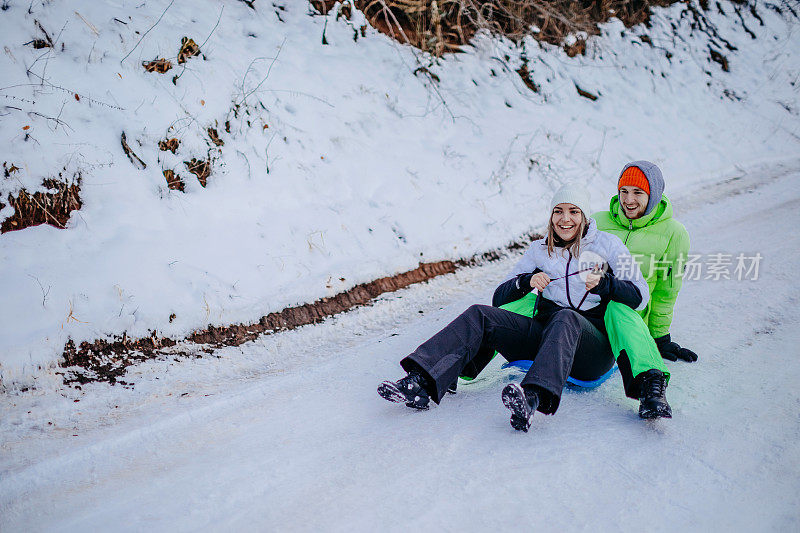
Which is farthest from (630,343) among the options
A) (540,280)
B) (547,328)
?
(540,280)

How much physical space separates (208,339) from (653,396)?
238 centimetres

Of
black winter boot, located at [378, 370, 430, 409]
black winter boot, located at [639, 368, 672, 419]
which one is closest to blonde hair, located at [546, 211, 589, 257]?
black winter boot, located at [639, 368, 672, 419]

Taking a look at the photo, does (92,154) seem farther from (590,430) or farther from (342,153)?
(590,430)

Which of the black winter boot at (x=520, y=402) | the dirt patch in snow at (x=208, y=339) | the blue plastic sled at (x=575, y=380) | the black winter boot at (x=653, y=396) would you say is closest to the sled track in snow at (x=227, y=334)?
the dirt patch in snow at (x=208, y=339)

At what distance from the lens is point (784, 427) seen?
2.43 m

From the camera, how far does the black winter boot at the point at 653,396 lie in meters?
2.43

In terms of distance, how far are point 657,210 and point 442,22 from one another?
15.6ft

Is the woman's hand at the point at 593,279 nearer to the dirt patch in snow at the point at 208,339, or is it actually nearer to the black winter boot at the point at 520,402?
the black winter boot at the point at 520,402

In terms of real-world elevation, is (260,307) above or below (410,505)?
above

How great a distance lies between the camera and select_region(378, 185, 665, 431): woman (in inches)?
96.3

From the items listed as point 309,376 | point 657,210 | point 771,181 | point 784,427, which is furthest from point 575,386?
point 771,181

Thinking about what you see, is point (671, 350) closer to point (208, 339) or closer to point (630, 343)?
point (630, 343)

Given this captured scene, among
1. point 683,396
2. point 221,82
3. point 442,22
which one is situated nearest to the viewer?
point 683,396

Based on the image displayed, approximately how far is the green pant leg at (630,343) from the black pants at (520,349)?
75 mm
